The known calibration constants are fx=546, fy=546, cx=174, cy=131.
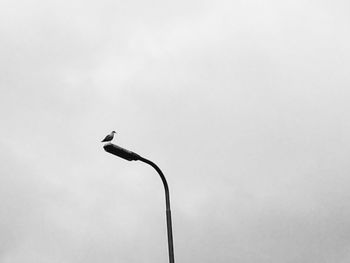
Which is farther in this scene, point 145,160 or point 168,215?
point 145,160

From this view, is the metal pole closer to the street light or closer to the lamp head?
the street light

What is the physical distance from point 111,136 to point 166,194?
8.36 ft

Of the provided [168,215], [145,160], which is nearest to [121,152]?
[145,160]

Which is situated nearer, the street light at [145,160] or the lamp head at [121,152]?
the street light at [145,160]

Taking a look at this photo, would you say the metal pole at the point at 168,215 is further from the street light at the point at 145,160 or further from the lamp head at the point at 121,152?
the lamp head at the point at 121,152

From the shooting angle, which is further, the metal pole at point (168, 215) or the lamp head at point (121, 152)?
the lamp head at point (121, 152)

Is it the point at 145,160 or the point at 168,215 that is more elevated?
the point at 145,160

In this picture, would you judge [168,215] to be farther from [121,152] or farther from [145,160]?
[121,152]

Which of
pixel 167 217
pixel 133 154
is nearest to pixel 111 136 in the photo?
pixel 133 154

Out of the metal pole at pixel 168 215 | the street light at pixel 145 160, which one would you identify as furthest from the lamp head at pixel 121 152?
the metal pole at pixel 168 215

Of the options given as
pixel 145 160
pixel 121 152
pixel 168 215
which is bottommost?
pixel 168 215

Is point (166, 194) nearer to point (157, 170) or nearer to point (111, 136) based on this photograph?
point (157, 170)

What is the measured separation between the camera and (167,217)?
43.3ft

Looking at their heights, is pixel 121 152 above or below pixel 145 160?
below
